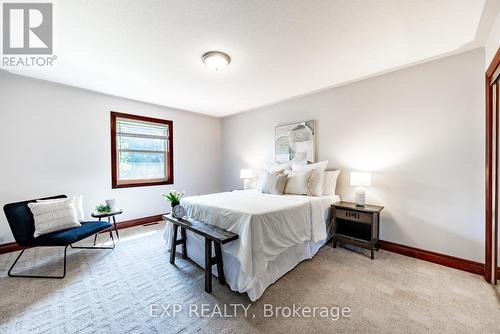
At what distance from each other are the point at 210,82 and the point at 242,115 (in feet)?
5.90

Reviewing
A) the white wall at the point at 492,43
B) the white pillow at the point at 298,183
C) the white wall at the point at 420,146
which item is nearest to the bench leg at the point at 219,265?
the white pillow at the point at 298,183

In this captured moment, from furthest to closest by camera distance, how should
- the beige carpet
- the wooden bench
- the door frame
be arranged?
the door frame, the wooden bench, the beige carpet

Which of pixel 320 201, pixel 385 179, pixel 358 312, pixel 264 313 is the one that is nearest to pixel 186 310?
pixel 264 313

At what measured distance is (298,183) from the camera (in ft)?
10.3

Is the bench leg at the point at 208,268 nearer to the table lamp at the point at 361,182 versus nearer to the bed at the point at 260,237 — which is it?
the bed at the point at 260,237

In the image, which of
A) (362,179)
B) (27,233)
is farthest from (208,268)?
(362,179)

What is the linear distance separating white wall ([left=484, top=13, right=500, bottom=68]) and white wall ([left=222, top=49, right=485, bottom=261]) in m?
0.14

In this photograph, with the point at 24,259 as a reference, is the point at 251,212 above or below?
above

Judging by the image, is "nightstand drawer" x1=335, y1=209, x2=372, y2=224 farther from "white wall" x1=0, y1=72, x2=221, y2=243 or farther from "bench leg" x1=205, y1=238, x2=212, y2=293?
"white wall" x1=0, y1=72, x2=221, y2=243

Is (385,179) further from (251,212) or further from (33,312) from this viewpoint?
(33,312)

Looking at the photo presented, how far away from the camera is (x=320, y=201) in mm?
2691

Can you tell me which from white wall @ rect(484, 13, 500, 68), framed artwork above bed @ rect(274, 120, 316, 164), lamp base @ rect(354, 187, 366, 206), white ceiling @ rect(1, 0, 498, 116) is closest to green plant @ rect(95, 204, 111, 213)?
white ceiling @ rect(1, 0, 498, 116)

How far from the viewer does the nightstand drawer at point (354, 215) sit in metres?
2.58

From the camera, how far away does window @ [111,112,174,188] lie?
12.2 ft
